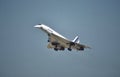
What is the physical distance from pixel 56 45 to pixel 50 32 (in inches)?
183

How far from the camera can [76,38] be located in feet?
392

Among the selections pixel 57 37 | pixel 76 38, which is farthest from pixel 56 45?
pixel 76 38

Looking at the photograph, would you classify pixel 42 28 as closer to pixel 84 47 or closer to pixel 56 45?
pixel 56 45

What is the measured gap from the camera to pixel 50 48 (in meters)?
107

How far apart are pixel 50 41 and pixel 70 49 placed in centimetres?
703

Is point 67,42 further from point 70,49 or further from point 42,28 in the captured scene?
point 42,28

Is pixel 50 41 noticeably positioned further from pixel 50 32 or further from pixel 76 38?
pixel 76 38

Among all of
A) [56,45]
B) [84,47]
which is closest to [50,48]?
[56,45]

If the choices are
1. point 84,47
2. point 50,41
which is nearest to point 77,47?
point 84,47

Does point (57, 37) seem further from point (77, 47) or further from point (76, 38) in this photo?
point (76, 38)

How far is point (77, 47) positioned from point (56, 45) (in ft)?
20.8

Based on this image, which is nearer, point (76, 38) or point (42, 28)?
point (42, 28)

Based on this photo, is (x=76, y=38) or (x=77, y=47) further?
(x=76, y=38)

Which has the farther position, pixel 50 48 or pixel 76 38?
pixel 76 38
